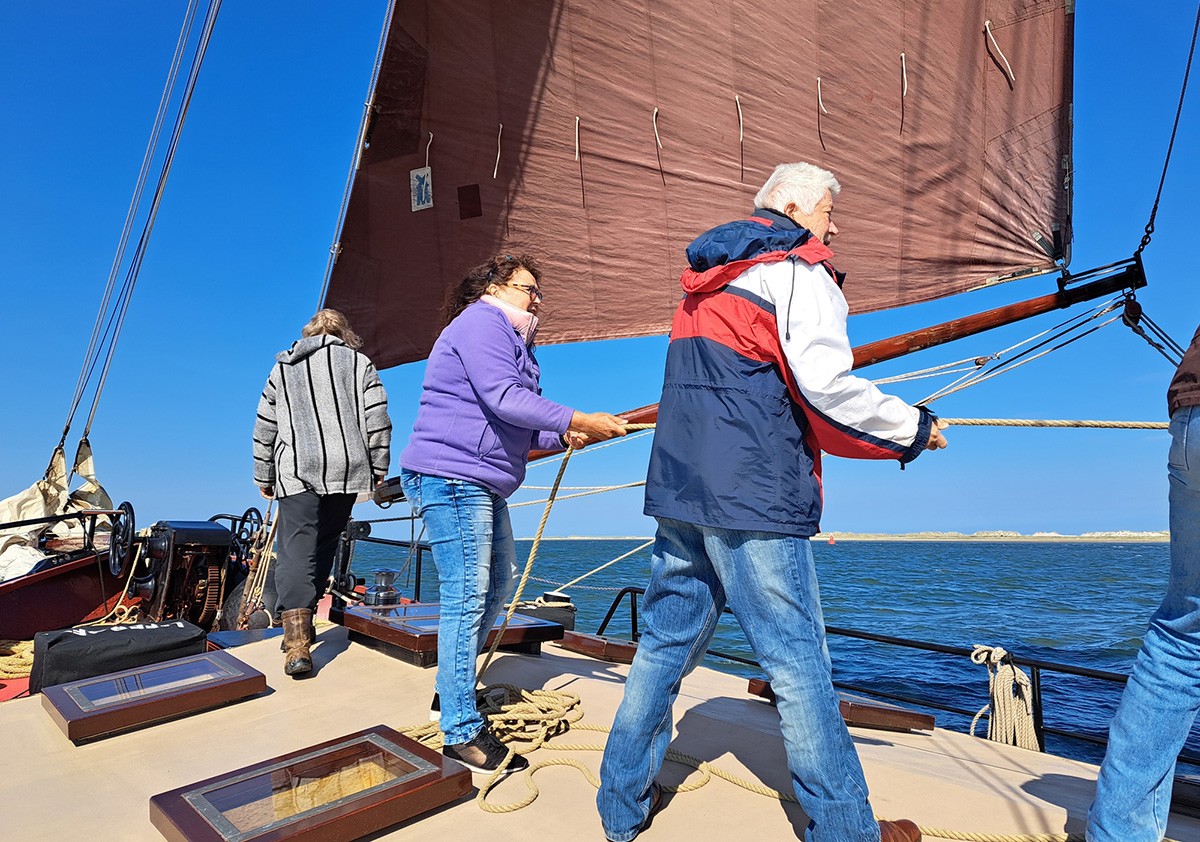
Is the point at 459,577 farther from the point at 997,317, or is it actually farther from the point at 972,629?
the point at 972,629

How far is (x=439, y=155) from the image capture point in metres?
5.81

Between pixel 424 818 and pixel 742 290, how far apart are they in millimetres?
1397

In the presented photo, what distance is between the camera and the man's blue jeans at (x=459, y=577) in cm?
192

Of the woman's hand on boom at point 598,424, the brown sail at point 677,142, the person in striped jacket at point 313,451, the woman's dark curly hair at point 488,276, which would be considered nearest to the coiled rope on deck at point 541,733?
the woman's hand on boom at point 598,424

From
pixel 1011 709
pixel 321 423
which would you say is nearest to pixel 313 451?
pixel 321 423

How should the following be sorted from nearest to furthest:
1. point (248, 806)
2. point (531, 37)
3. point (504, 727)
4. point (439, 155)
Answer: point (248, 806), point (504, 727), point (531, 37), point (439, 155)

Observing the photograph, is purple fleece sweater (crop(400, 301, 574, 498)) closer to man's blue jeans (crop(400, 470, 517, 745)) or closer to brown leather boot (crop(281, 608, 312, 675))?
man's blue jeans (crop(400, 470, 517, 745))

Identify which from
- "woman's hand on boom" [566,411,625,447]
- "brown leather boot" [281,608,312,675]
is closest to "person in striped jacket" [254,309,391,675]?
"brown leather boot" [281,608,312,675]

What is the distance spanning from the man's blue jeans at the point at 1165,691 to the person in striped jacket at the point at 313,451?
2.53 metres

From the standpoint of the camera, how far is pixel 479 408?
2.03 m

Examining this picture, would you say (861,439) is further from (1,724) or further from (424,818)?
(1,724)

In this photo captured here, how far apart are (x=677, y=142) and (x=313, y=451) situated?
127 inches

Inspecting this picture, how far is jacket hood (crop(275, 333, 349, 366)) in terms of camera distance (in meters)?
2.90

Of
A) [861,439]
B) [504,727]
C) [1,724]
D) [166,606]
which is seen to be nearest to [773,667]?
[861,439]
